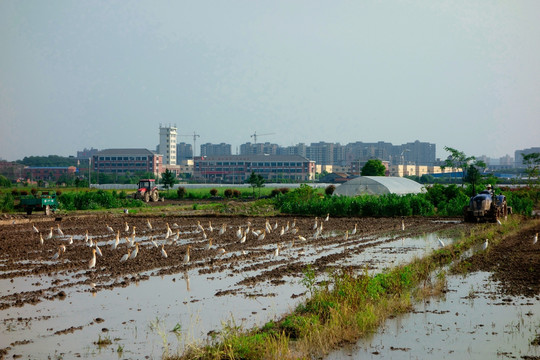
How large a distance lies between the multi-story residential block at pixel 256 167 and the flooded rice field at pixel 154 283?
133058mm

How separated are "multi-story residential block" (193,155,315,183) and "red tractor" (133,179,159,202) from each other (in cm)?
10223

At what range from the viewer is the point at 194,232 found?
26016 millimetres

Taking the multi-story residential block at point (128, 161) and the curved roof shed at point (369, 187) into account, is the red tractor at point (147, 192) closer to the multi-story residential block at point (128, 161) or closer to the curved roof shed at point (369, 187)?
the curved roof shed at point (369, 187)

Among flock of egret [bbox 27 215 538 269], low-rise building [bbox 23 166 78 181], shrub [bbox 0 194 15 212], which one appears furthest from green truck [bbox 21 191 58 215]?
low-rise building [bbox 23 166 78 181]

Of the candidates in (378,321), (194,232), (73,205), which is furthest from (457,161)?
(378,321)

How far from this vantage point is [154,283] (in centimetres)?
1383

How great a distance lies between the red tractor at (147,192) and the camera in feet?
171

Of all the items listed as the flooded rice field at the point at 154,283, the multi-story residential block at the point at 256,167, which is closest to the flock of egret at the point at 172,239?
the flooded rice field at the point at 154,283

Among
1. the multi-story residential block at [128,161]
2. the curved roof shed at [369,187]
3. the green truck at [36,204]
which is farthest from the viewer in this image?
the multi-story residential block at [128,161]

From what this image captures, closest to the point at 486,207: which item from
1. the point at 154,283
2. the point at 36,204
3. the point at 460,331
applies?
the point at 154,283

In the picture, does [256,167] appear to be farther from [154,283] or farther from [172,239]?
[154,283]

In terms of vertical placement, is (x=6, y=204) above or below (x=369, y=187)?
below

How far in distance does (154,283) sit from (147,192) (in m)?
40.1

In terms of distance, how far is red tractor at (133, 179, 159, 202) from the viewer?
52031 mm
